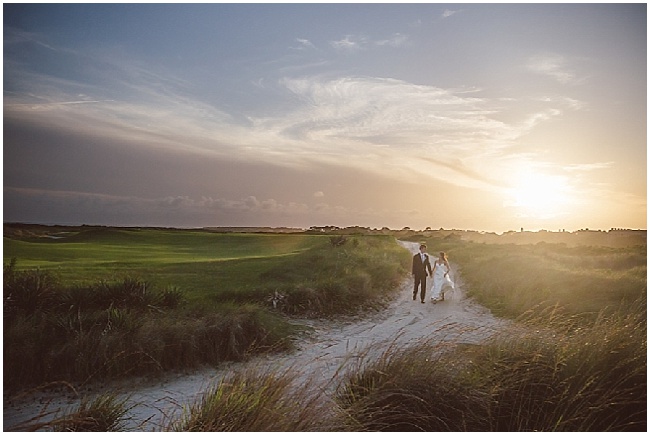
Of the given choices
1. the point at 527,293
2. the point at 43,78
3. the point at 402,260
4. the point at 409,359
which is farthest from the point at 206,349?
the point at 402,260

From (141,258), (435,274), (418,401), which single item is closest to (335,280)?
(435,274)

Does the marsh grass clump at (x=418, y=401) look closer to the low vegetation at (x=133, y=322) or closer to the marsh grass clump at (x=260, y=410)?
the marsh grass clump at (x=260, y=410)

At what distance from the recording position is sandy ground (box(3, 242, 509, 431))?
438 cm

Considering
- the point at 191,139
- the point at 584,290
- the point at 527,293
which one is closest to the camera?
the point at 191,139

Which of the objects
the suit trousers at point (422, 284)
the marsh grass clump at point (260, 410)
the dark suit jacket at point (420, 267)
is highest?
the dark suit jacket at point (420, 267)

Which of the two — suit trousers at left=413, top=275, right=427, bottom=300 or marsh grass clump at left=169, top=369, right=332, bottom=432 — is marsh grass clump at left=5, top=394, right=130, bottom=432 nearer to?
marsh grass clump at left=169, top=369, right=332, bottom=432

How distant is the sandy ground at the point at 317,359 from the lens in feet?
14.4

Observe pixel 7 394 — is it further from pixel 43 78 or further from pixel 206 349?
pixel 43 78

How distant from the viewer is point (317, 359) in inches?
190

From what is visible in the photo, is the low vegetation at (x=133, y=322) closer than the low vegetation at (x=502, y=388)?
No

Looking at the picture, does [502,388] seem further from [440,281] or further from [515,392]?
[440,281]

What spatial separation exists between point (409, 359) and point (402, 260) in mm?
9822

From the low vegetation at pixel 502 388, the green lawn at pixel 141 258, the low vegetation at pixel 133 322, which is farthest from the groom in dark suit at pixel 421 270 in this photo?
the low vegetation at pixel 502 388

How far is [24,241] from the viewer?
6.02m
